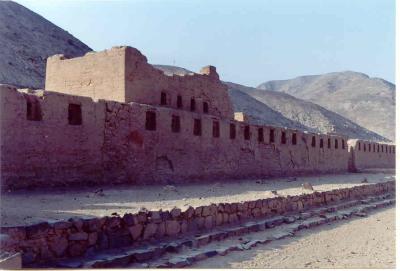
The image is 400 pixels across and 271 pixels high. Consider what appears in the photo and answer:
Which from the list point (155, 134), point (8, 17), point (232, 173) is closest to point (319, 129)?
point (8, 17)

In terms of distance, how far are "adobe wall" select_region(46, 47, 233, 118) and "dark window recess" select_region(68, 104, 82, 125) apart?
5.05 metres

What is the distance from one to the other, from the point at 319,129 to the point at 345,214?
178ft

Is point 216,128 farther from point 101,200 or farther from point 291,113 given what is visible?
point 291,113

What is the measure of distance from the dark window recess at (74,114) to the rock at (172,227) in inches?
186

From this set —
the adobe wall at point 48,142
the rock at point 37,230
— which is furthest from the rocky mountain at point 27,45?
the rock at point 37,230

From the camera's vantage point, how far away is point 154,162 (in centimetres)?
1327

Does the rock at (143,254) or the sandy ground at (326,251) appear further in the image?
the sandy ground at (326,251)

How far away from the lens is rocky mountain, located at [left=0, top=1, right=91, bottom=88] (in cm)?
4466

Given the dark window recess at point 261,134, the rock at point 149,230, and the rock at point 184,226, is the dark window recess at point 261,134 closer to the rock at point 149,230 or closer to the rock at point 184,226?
the rock at point 184,226

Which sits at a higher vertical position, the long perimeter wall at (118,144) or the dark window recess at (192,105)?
the dark window recess at (192,105)

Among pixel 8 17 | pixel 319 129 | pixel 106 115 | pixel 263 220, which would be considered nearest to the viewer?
pixel 263 220

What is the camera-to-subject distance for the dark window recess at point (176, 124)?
561 inches

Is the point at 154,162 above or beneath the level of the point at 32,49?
beneath

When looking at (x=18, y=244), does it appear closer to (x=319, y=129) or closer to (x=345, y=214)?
(x=345, y=214)
